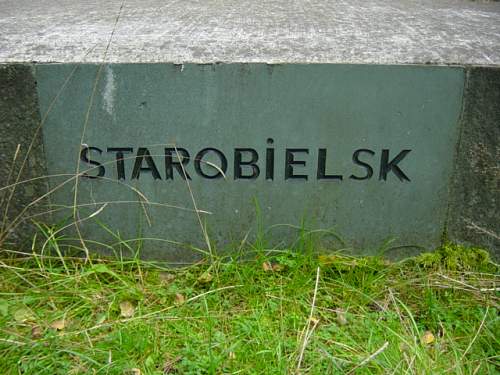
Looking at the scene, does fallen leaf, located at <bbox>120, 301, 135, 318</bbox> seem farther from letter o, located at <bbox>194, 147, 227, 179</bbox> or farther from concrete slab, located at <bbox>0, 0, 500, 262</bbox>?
letter o, located at <bbox>194, 147, 227, 179</bbox>

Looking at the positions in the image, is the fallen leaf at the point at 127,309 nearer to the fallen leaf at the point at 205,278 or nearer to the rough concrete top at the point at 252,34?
the fallen leaf at the point at 205,278

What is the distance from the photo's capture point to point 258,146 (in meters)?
2.16

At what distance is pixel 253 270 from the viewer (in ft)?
6.99

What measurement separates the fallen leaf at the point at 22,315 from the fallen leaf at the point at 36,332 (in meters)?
0.07

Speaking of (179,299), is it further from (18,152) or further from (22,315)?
(18,152)

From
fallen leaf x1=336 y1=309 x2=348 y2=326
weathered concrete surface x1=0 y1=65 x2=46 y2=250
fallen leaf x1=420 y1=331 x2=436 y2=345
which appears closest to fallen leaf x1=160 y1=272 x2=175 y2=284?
weathered concrete surface x1=0 y1=65 x2=46 y2=250

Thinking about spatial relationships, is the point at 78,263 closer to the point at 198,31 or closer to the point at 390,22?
the point at 198,31

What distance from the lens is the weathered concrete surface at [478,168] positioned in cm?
207

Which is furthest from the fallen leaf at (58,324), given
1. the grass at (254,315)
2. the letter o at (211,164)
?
the letter o at (211,164)

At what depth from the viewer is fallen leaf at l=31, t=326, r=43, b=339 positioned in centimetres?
176

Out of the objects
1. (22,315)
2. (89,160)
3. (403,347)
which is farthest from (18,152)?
(403,347)

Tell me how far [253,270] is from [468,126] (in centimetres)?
104

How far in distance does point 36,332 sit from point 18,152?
30.7 inches

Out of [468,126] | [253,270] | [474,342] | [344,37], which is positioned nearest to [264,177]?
[253,270]
